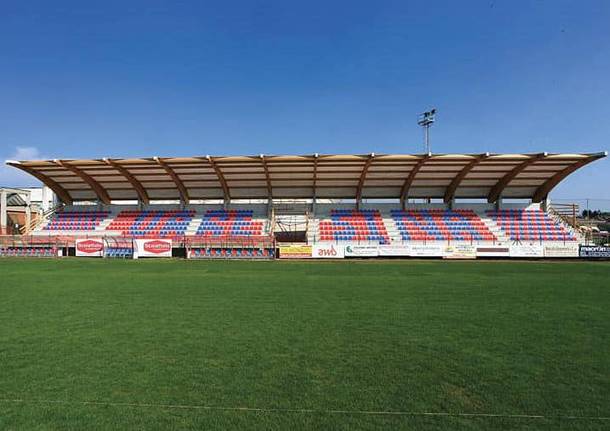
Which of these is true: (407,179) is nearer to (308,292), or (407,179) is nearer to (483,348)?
(308,292)

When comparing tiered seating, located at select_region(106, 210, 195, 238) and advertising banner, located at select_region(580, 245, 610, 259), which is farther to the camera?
tiered seating, located at select_region(106, 210, 195, 238)

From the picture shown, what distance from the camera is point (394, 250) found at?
2864 cm

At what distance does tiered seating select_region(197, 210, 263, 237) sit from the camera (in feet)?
116

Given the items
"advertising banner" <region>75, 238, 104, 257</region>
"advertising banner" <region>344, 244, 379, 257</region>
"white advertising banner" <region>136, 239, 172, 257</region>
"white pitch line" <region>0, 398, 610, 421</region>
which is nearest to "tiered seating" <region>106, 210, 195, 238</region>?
"advertising banner" <region>75, 238, 104, 257</region>

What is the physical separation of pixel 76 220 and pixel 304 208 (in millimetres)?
22997

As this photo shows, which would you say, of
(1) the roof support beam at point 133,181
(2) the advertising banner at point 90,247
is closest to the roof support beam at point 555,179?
(1) the roof support beam at point 133,181

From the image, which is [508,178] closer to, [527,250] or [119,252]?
[527,250]

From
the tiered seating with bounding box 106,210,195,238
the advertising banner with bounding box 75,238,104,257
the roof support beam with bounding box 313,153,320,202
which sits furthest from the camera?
the tiered seating with bounding box 106,210,195,238

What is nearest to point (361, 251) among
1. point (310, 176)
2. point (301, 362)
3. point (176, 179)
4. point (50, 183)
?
point (310, 176)

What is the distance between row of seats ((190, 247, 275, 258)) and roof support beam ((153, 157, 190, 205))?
851cm

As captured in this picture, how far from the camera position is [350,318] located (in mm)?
8477

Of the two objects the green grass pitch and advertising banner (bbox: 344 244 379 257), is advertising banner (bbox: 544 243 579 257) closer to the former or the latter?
advertising banner (bbox: 344 244 379 257)

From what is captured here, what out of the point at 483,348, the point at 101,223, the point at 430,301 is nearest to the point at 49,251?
the point at 101,223

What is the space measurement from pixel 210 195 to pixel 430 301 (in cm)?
3134
